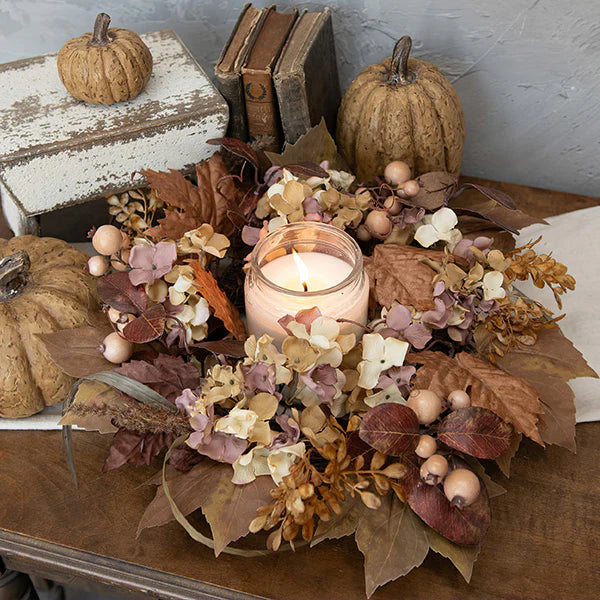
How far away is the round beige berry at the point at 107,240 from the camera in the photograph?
0.64 metres

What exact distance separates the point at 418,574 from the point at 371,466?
0.32 feet

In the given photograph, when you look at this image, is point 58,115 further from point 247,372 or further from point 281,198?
point 247,372

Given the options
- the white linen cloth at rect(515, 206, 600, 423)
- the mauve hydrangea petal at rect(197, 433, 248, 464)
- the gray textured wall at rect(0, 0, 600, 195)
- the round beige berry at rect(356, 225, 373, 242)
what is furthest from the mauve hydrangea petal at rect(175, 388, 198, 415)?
the gray textured wall at rect(0, 0, 600, 195)

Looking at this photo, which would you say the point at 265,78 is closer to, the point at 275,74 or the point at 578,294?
the point at 275,74

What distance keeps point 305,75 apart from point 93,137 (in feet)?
0.78

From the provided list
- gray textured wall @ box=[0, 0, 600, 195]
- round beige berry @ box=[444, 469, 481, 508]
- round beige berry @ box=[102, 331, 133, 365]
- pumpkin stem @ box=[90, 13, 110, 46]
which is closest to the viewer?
round beige berry @ box=[444, 469, 481, 508]

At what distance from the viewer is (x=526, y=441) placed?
630mm

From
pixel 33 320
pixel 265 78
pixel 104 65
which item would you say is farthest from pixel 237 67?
pixel 33 320

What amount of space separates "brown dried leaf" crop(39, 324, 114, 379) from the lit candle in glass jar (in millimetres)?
136

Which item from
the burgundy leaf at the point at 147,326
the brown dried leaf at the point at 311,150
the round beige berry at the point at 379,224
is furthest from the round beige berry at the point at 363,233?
the burgundy leaf at the point at 147,326

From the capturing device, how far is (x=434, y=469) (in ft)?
1.66

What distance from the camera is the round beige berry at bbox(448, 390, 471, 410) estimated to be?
0.54 m

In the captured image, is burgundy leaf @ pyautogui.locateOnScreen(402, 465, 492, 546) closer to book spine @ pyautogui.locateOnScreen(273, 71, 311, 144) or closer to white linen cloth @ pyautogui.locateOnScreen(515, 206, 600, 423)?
white linen cloth @ pyautogui.locateOnScreen(515, 206, 600, 423)

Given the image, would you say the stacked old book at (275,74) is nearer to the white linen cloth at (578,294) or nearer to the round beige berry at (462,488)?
the white linen cloth at (578,294)
